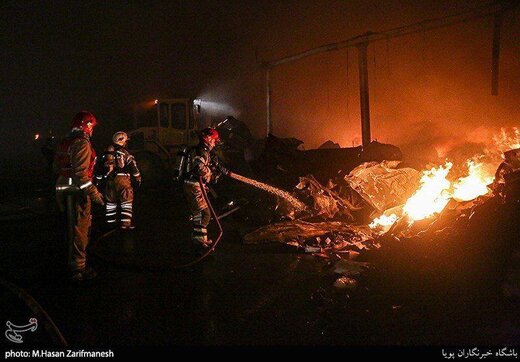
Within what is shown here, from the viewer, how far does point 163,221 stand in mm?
8594

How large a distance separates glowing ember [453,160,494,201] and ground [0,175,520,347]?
1940 millimetres

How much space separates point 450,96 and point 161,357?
1496cm

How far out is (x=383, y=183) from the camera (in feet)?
Answer: 25.6

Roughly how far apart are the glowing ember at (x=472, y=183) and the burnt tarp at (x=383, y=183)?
105 centimetres

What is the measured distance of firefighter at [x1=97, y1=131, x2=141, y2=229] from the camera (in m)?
7.45

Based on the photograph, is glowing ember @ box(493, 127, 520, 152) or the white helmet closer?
glowing ember @ box(493, 127, 520, 152)

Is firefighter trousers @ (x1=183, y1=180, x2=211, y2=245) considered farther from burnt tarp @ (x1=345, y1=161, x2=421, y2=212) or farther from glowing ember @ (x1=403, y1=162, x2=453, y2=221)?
burnt tarp @ (x1=345, y1=161, x2=421, y2=212)

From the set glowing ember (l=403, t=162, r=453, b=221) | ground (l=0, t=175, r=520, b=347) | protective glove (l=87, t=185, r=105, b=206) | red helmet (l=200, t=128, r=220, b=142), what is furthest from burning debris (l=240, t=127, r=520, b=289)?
protective glove (l=87, t=185, r=105, b=206)

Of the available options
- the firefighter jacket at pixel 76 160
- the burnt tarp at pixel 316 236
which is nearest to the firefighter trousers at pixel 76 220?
the firefighter jacket at pixel 76 160

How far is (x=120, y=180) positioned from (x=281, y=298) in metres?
4.48

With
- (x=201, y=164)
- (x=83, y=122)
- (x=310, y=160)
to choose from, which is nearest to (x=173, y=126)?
(x=310, y=160)

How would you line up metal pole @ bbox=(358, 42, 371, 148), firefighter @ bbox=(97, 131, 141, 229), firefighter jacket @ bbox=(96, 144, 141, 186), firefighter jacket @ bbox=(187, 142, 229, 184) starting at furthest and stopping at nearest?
metal pole @ bbox=(358, 42, 371, 148) → firefighter @ bbox=(97, 131, 141, 229) → firefighter jacket @ bbox=(96, 144, 141, 186) → firefighter jacket @ bbox=(187, 142, 229, 184)

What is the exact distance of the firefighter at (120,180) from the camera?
7449mm

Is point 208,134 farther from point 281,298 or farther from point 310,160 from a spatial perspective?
point 310,160
